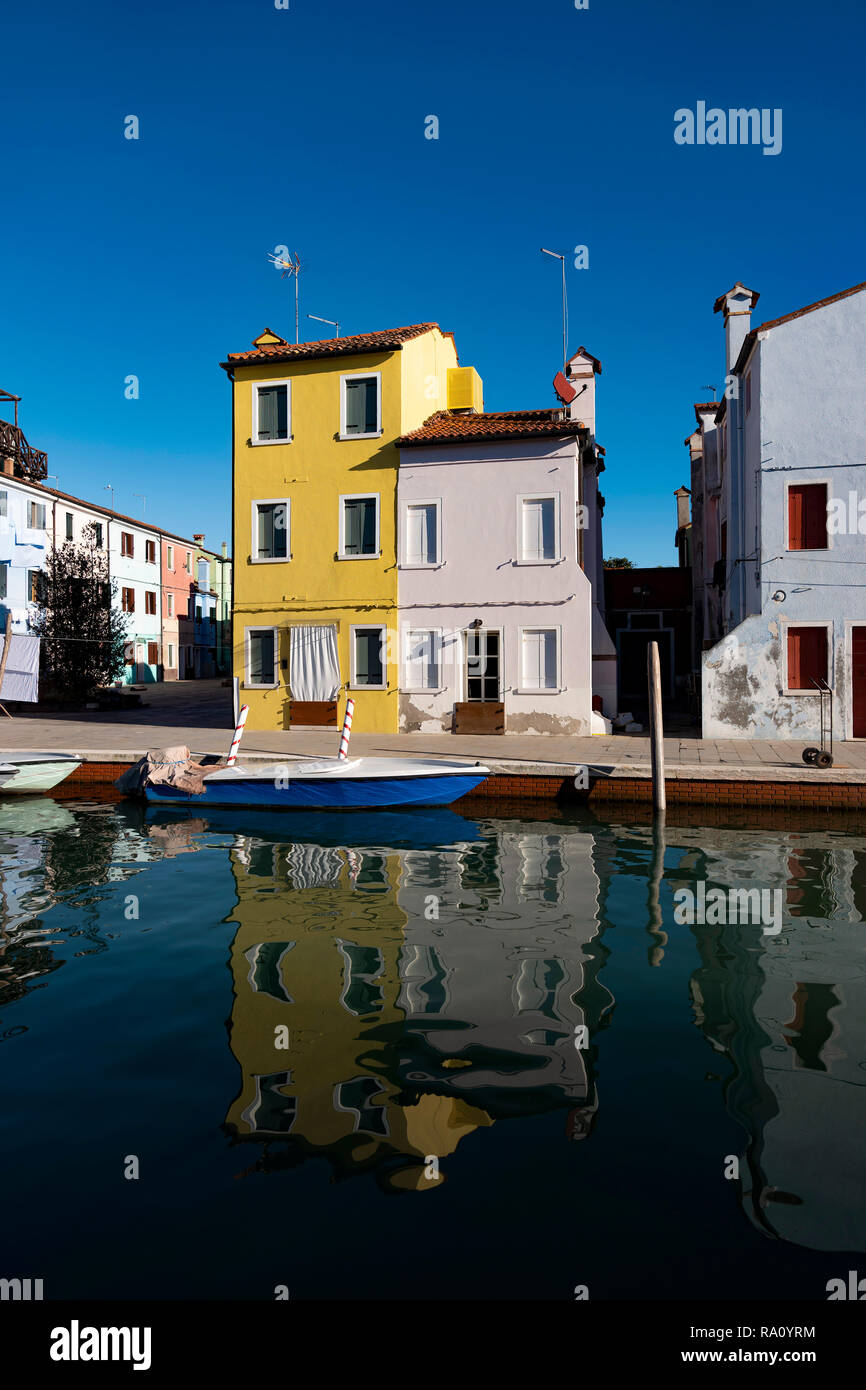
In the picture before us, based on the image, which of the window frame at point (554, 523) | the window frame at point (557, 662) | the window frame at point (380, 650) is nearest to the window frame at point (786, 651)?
the window frame at point (557, 662)

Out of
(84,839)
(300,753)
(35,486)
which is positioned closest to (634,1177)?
(84,839)

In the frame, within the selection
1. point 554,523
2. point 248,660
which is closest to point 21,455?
point 248,660

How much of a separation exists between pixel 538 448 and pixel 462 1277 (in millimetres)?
20853

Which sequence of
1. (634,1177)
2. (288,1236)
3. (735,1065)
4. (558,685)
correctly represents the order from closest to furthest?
1. (288,1236)
2. (634,1177)
3. (735,1065)
4. (558,685)

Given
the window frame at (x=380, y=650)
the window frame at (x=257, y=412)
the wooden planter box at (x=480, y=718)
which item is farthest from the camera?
the window frame at (x=257, y=412)

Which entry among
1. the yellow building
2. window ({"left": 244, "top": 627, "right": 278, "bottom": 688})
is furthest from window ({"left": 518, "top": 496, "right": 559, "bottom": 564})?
A: window ({"left": 244, "top": 627, "right": 278, "bottom": 688})

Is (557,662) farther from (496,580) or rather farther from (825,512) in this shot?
(825,512)

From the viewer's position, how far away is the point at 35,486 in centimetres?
3888

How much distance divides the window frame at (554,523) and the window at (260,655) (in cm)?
751

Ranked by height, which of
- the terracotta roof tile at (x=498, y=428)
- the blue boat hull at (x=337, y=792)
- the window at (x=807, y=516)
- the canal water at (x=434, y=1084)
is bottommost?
the canal water at (x=434, y=1084)

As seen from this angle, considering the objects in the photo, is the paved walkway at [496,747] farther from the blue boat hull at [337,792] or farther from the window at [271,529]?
the window at [271,529]

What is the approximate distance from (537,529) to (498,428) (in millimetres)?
2876

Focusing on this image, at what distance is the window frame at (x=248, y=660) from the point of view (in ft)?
81.1
